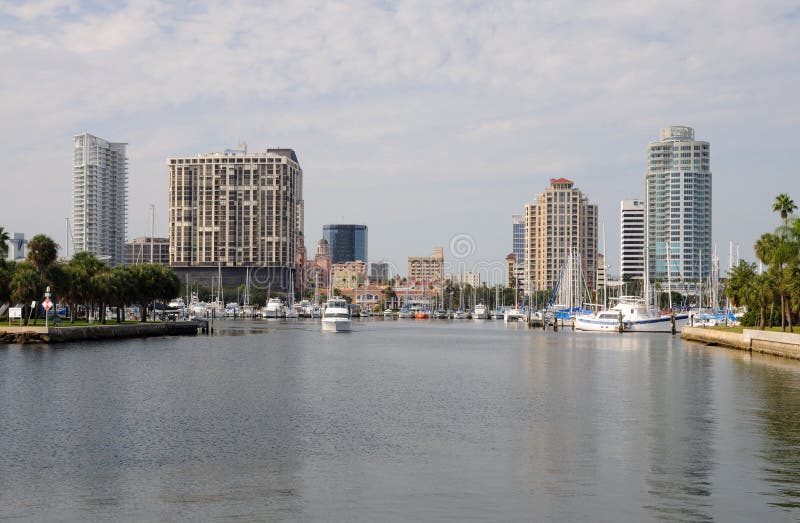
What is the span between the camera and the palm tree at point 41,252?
8931 centimetres

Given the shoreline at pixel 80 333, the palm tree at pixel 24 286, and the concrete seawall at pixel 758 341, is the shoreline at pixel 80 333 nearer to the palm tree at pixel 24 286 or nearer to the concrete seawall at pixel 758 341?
the palm tree at pixel 24 286

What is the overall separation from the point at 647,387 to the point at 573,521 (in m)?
33.8

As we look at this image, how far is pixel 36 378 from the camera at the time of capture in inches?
2117

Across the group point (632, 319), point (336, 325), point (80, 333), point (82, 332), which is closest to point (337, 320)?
point (336, 325)

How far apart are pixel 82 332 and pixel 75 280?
8460 mm

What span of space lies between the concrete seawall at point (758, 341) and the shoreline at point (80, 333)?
65264 millimetres

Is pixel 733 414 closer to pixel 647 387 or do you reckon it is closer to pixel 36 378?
pixel 647 387

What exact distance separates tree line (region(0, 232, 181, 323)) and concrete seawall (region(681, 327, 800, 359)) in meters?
67.8

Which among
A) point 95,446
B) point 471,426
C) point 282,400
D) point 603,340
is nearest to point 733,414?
point 471,426

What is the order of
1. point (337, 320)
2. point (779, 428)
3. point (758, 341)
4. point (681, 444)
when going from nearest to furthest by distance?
point (681, 444) → point (779, 428) → point (758, 341) → point (337, 320)

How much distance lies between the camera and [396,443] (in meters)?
32.8

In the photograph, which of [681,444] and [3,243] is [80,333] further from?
[681,444]

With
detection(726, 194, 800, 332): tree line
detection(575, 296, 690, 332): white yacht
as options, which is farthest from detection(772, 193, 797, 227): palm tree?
detection(575, 296, 690, 332): white yacht

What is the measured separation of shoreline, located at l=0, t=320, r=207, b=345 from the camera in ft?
274
